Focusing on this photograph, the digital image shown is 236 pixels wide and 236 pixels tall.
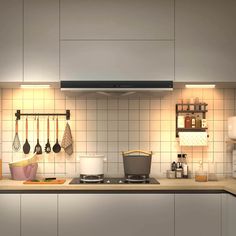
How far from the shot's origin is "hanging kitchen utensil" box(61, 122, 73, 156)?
3.76m

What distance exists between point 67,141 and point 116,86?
A: 2.44 ft

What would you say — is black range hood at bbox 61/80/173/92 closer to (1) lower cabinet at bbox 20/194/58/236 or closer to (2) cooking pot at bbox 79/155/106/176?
(2) cooking pot at bbox 79/155/106/176

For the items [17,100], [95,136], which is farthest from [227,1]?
[17,100]

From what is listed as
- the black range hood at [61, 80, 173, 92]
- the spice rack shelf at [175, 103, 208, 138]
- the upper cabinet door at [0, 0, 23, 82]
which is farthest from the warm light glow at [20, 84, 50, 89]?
the spice rack shelf at [175, 103, 208, 138]

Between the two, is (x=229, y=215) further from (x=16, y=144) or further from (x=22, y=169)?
(x=16, y=144)

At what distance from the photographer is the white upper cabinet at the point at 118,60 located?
3.44 m

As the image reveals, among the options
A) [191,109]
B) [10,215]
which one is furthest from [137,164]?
[10,215]

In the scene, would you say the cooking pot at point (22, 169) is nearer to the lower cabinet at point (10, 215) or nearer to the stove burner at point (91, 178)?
the lower cabinet at point (10, 215)

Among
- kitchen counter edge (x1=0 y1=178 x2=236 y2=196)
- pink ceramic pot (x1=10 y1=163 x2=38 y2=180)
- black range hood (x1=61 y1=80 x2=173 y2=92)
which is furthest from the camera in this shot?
pink ceramic pot (x1=10 y1=163 x2=38 y2=180)

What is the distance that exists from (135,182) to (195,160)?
0.74 m

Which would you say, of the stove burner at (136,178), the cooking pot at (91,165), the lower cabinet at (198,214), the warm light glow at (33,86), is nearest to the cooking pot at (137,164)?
the stove burner at (136,178)

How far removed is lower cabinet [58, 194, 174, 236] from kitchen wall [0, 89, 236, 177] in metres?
0.61

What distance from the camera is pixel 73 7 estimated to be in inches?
136

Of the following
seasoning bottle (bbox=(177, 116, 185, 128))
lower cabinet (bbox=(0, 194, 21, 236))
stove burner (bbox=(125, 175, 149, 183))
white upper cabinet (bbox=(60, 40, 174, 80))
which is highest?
white upper cabinet (bbox=(60, 40, 174, 80))
